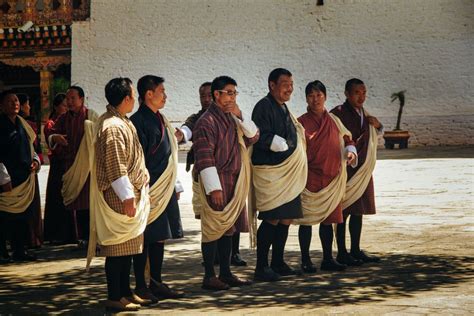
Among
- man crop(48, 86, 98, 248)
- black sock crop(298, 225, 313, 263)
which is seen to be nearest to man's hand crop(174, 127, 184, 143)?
black sock crop(298, 225, 313, 263)

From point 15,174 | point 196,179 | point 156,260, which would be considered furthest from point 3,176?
point 156,260

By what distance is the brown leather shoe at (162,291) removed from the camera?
5.43 meters

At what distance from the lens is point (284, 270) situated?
619cm

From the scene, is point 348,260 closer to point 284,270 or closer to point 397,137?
point 284,270

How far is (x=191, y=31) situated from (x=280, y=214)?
1688 centimetres

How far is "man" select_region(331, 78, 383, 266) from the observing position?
672cm

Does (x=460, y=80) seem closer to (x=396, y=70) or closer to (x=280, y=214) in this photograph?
(x=396, y=70)

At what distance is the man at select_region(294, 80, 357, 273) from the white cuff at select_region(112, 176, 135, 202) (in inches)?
72.0

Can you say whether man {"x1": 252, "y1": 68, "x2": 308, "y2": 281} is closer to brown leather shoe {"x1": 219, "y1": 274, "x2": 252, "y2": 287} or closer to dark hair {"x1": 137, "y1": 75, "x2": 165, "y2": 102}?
brown leather shoe {"x1": 219, "y1": 274, "x2": 252, "y2": 287}

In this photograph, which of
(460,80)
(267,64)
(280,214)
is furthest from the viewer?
(267,64)

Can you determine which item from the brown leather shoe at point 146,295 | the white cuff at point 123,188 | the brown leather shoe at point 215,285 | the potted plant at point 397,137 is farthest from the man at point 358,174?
the potted plant at point 397,137

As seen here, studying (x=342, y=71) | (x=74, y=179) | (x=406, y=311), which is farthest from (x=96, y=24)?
(x=406, y=311)

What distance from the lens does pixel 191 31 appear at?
74.0 feet

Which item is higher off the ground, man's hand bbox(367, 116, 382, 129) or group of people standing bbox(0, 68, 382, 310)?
man's hand bbox(367, 116, 382, 129)
